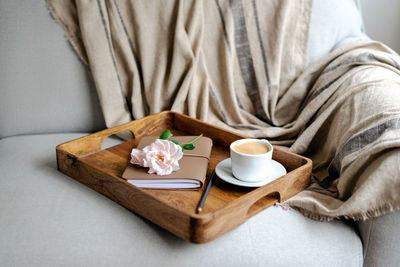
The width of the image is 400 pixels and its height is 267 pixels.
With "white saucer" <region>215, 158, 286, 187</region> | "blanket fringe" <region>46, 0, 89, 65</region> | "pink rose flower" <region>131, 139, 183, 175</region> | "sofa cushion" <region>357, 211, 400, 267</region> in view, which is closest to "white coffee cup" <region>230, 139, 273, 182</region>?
"white saucer" <region>215, 158, 286, 187</region>

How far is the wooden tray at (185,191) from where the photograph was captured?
30.0 inches

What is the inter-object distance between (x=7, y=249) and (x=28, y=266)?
6 cm

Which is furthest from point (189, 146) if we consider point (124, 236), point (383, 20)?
point (383, 20)

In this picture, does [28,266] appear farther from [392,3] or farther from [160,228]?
[392,3]

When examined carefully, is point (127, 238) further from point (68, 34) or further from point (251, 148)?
point (68, 34)

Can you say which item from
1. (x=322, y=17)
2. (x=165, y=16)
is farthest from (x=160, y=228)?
(x=322, y=17)

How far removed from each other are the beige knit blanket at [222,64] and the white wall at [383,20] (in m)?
0.67

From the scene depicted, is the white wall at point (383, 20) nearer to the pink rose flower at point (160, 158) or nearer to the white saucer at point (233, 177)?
the white saucer at point (233, 177)

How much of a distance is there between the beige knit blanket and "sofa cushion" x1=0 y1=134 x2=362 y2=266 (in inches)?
12.8

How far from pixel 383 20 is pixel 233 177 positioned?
1.41 m

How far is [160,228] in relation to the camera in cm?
85

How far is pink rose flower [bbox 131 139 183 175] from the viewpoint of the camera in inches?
35.8

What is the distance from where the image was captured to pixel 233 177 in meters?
0.92

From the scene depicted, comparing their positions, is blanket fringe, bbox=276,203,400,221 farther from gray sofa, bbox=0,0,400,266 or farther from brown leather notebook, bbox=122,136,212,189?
brown leather notebook, bbox=122,136,212,189
